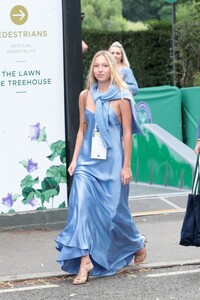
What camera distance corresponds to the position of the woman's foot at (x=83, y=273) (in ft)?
20.6

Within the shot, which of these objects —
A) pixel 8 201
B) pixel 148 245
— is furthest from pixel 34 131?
pixel 148 245

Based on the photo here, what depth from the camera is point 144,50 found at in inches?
963

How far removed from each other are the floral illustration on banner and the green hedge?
16268 mm

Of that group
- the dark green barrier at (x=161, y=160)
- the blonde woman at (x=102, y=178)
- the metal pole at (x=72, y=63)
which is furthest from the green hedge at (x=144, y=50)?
the blonde woman at (x=102, y=178)

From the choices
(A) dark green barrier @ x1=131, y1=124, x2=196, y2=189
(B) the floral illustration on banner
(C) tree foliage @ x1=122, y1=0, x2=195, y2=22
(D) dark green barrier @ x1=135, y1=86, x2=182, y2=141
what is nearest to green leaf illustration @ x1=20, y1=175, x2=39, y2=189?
(B) the floral illustration on banner

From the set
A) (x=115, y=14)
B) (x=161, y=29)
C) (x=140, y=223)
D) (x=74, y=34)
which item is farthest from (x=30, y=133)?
(x=115, y=14)

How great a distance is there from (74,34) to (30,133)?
111 centimetres

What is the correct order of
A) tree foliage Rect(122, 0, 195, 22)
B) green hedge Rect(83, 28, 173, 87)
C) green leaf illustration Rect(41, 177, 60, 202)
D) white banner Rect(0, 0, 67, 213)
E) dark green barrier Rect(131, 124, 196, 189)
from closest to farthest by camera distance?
white banner Rect(0, 0, 67, 213), green leaf illustration Rect(41, 177, 60, 202), dark green barrier Rect(131, 124, 196, 189), green hedge Rect(83, 28, 173, 87), tree foliage Rect(122, 0, 195, 22)

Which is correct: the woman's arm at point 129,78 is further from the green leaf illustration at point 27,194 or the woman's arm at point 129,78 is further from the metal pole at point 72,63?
the green leaf illustration at point 27,194

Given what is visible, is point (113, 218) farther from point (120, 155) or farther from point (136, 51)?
point (136, 51)

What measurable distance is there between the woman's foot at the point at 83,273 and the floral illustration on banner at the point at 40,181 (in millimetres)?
2080

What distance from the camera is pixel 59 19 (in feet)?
26.8

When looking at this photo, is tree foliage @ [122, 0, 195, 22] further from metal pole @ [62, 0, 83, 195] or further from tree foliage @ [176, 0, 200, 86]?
metal pole @ [62, 0, 83, 195]

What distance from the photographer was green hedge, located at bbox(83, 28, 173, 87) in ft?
80.0
